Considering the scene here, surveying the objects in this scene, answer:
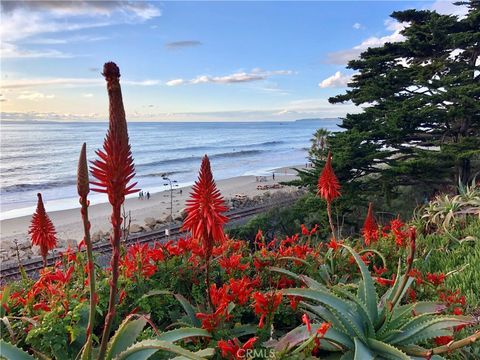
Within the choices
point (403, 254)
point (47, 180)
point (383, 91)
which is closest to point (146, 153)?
point (47, 180)

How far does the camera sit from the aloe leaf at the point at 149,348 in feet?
4.89

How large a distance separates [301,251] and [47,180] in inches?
1412

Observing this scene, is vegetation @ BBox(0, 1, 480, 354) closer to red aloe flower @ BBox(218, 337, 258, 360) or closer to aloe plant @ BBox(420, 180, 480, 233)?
red aloe flower @ BBox(218, 337, 258, 360)

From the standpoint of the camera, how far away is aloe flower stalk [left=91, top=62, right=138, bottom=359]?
3.91 feet

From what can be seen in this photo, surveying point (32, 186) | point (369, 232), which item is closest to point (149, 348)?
point (369, 232)

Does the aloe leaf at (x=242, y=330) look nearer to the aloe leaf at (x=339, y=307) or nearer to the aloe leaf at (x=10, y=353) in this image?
the aloe leaf at (x=339, y=307)

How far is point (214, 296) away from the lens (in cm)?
232

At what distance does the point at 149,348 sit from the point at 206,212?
30.9 inches

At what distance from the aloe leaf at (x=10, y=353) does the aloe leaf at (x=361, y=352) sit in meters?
1.52

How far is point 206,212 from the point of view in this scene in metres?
2.22

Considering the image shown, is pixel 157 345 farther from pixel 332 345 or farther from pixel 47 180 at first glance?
pixel 47 180

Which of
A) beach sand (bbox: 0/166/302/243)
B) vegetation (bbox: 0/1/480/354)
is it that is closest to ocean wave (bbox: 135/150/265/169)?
beach sand (bbox: 0/166/302/243)

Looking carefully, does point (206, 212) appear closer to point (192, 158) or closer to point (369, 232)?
point (369, 232)

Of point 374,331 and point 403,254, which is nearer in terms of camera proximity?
point 374,331
